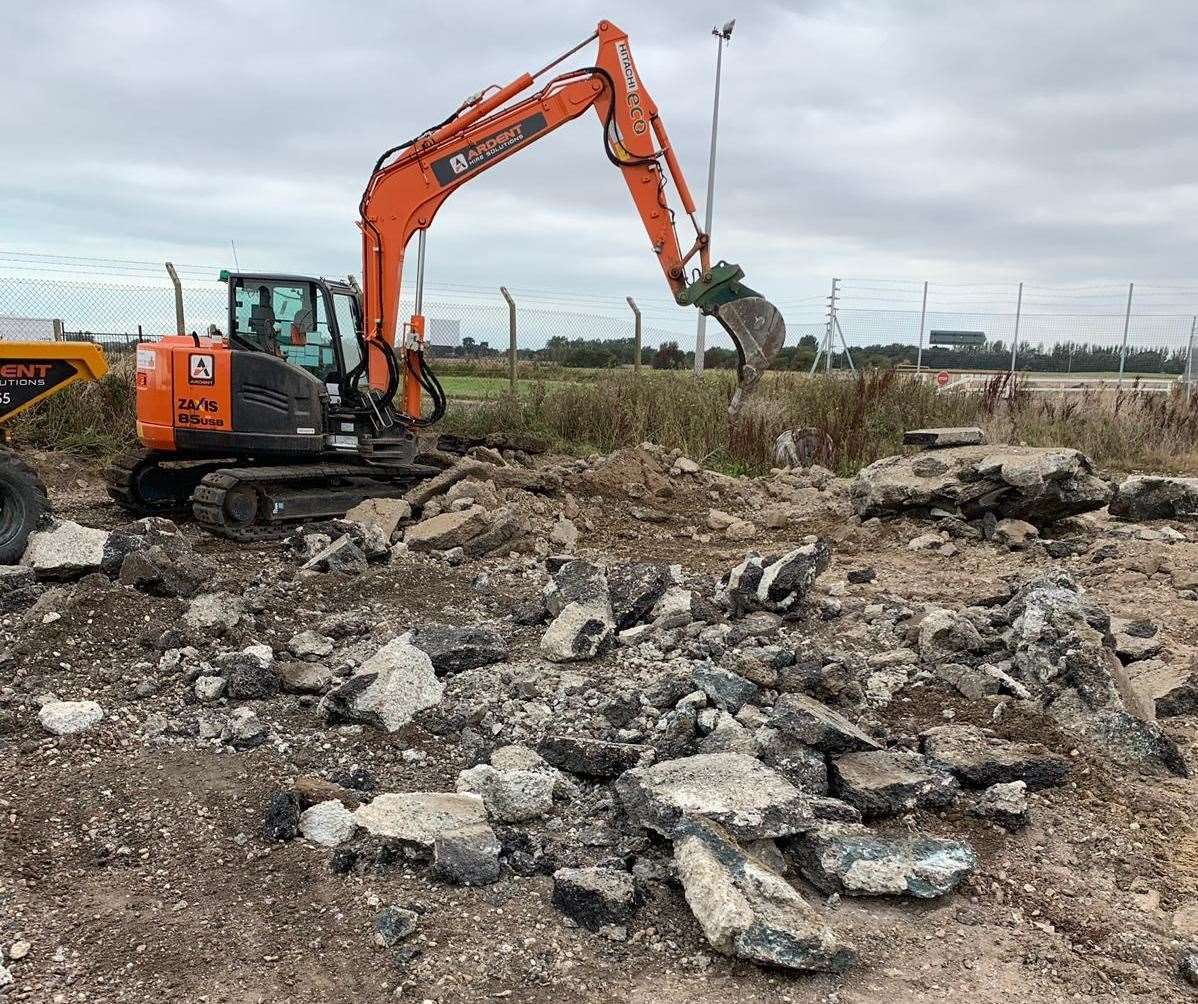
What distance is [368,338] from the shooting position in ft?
31.0

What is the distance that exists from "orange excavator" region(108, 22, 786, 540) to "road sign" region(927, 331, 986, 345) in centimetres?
1659

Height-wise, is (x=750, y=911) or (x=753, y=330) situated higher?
(x=753, y=330)

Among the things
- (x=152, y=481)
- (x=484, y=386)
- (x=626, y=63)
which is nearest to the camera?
(x=152, y=481)

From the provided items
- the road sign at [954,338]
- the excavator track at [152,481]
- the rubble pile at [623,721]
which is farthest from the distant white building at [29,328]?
the road sign at [954,338]

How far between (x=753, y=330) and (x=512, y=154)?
2942 millimetres

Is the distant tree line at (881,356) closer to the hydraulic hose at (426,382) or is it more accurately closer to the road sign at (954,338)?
the road sign at (954,338)

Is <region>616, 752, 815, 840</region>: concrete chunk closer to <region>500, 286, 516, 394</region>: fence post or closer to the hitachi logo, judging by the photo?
the hitachi logo

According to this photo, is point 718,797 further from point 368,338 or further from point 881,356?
point 881,356

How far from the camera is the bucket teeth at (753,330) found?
9.45m

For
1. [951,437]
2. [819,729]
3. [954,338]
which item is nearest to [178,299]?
[951,437]

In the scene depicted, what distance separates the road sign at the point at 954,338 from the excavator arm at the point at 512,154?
1659cm

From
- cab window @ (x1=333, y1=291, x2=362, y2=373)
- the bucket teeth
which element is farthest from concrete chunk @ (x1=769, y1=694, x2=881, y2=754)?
cab window @ (x1=333, y1=291, x2=362, y2=373)

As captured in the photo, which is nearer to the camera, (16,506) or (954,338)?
(16,506)

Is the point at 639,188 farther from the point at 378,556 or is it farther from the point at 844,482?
the point at 378,556
